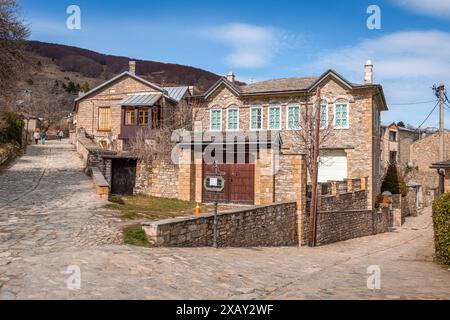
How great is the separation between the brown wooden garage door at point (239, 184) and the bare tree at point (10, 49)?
31.3 feet

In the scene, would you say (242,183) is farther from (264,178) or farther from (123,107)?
(123,107)

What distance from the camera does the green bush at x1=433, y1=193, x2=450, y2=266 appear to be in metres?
8.91

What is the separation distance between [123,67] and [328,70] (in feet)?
427

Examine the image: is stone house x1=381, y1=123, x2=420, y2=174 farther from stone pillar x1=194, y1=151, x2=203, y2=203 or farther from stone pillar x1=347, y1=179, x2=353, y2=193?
stone pillar x1=194, y1=151, x2=203, y2=203

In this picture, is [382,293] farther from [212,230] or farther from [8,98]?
[8,98]

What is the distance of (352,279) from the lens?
7.40 m

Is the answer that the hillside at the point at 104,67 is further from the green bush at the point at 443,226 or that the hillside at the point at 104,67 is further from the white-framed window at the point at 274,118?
the green bush at the point at 443,226

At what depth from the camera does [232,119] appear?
27141 mm

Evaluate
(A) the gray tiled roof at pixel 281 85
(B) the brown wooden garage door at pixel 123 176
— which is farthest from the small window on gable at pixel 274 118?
(B) the brown wooden garage door at pixel 123 176

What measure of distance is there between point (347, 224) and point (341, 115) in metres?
7.34

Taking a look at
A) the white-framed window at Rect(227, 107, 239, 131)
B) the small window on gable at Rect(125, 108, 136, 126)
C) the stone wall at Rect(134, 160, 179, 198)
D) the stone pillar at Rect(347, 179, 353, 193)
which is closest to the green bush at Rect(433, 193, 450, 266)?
the stone wall at Rect(134, 160, 179, 198)

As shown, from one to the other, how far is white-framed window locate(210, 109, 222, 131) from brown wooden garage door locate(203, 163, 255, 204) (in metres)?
9.83

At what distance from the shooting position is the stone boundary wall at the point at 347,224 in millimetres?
17609

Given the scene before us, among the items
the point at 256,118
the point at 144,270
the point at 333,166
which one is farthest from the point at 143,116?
the point at 144,270
